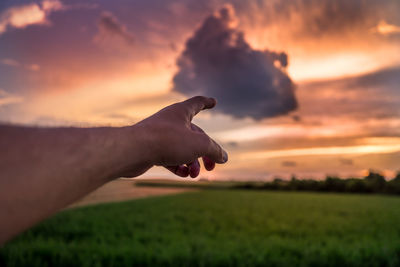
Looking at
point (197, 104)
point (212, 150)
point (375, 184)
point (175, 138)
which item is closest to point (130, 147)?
point (175, 138)

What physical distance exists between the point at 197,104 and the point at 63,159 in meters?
0.88

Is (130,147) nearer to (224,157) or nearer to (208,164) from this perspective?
(224,157)

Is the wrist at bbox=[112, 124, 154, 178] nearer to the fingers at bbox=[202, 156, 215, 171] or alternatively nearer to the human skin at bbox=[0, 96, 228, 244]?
the human skin at bbox=[0, 96, 228, 244]

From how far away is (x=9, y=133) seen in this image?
93 cm

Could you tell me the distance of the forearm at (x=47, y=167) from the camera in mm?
872

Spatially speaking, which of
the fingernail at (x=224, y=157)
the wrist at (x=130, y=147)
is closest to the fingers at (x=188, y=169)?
the fingernail at (x=224, y=157)

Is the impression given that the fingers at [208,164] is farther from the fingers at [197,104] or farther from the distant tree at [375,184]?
the distant tree at [375,184]

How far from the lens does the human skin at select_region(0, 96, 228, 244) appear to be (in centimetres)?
88

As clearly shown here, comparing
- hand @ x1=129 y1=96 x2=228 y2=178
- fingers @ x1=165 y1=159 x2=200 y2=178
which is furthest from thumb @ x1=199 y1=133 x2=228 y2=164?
fingers @ x1=165 y1=159 x2=200 y2=178

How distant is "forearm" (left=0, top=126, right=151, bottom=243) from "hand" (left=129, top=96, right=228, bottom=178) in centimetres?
17

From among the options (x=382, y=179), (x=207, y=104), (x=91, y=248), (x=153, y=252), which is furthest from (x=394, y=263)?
(x=382, y=179)

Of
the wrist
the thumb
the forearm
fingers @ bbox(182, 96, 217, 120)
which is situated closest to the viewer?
the forearm

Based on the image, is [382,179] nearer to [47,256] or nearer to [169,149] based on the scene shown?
[47,256]

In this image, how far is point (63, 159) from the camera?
0.98 metres
